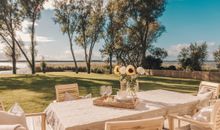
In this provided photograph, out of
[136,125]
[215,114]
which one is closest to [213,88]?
[215,114]

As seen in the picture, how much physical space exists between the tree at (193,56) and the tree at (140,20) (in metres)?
3.99

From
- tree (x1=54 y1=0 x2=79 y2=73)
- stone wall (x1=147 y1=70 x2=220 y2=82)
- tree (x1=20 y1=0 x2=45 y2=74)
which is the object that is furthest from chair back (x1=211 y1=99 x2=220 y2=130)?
tree (x1=54 y1=0 x2=79 y2=73)

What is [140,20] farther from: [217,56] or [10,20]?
[10,20]

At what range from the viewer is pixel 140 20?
27.5 meters

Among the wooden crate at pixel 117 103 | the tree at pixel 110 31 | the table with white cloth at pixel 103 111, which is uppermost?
the tree at pixel 110 31

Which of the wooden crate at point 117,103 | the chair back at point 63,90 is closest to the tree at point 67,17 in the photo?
the chair back at point 63,90

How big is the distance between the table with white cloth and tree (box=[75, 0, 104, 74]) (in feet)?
78.6

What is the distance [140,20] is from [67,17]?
7684mm

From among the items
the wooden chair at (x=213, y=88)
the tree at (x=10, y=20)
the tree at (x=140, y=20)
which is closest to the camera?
the wooden chair at (x=213, y=88)

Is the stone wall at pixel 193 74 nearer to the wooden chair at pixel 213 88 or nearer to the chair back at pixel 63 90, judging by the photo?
the wooden chair at pixel 213 88

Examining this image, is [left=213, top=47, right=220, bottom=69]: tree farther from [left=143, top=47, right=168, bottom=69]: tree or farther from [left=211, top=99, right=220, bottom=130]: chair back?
[left=211, top=99, right=220, bottom=130]: chair back

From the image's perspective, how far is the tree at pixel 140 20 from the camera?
26.0m

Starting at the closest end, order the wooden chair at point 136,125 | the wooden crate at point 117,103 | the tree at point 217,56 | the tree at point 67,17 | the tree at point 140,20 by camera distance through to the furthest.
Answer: the wooden chair at point 136,125 → the wooden crate at point 117,103 → the tree at point 217,56 → the tree at point 140,20 → the tree at point 67,17

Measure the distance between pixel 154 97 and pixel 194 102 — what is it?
0.71 meters
